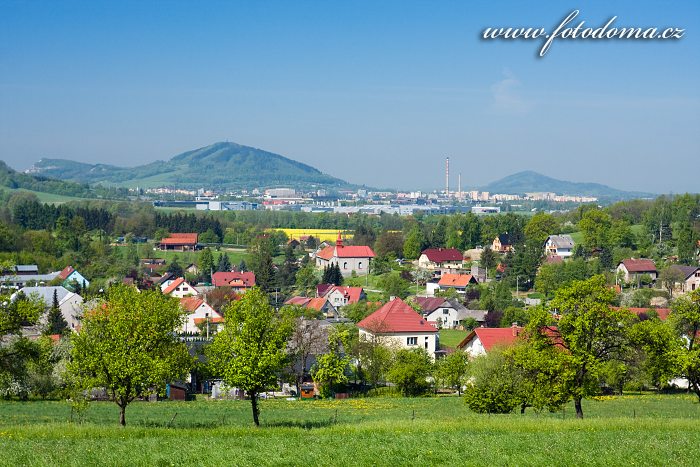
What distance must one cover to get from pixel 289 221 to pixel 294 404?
145m

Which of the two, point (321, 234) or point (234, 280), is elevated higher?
point (321, 234)

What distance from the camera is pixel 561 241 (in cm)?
9694

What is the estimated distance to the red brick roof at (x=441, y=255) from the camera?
9684 centimetres

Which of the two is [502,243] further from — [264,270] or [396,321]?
[396,321]

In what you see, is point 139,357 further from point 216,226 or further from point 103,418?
point 216,226

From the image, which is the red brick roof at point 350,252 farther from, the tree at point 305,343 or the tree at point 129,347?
the tree at point 129,347

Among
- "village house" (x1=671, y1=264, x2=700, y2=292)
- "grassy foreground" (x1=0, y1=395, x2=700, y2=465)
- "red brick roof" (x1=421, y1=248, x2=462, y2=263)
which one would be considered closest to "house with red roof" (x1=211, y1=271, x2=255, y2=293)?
"red brick roof" (x1=421, y1=248, x2=462, y2=263)

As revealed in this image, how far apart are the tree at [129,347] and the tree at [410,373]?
53.3 ft

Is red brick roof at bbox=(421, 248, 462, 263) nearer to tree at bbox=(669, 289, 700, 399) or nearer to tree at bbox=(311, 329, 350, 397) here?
tree at bbox=(311, 329, 350, 397)

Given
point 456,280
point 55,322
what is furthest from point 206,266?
point 55,322

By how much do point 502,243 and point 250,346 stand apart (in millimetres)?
84451

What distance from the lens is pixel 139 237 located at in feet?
400

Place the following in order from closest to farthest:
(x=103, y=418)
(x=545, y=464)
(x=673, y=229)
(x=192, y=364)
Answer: (x=545, y=464) → (x=192, y=364) → (x=103, y=418) → (x=673, y=229)

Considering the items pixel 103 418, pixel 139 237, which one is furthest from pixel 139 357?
pixel 139 237
